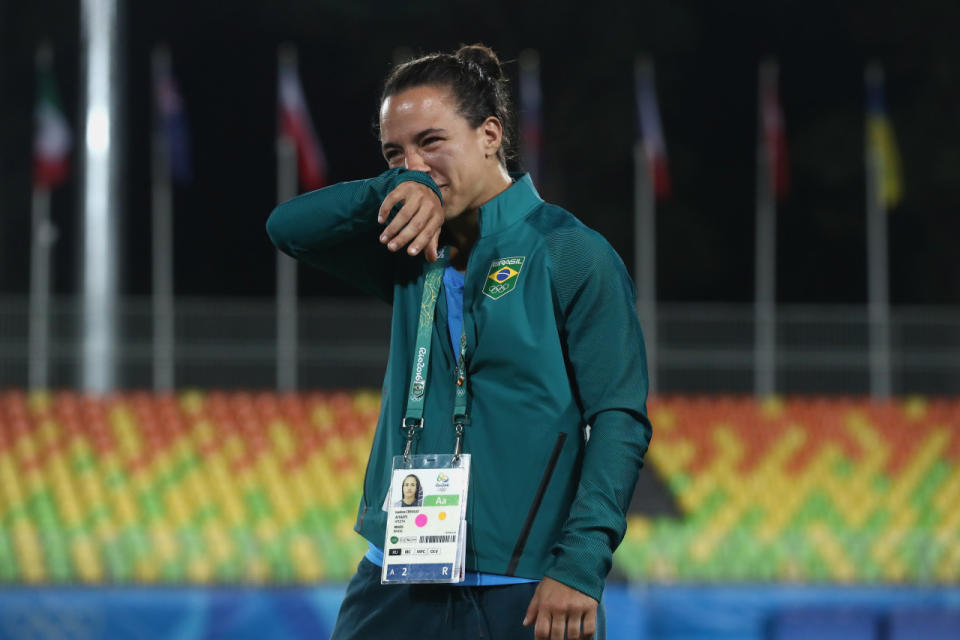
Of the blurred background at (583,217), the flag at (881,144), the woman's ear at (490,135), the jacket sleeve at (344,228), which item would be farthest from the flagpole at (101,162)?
the woman's ear at (490,135)

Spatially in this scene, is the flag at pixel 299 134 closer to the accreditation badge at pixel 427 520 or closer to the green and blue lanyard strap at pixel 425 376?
the green and blue lanyard strap at pixel 425 376

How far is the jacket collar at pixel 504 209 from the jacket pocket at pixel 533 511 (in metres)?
0.38

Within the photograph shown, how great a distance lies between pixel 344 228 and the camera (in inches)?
90.1

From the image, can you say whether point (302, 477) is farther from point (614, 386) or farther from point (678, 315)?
point (614, 386)

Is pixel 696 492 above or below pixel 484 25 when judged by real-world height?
below

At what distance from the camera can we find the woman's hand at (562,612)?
203 cm

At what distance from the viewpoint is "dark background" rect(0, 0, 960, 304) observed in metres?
23.9

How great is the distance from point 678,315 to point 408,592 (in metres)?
16.1

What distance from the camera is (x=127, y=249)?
2488cm

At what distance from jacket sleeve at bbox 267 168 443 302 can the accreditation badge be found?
399 mm

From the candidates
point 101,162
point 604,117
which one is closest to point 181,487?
point 101,162

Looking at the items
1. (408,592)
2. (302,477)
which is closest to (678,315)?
(302,477)

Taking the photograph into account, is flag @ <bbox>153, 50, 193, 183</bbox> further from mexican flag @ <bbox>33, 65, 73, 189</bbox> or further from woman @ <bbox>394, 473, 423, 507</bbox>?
woman @ <bbox>394, 473, 423, 507</bbox>

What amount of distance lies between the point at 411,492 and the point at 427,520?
0.17ft
